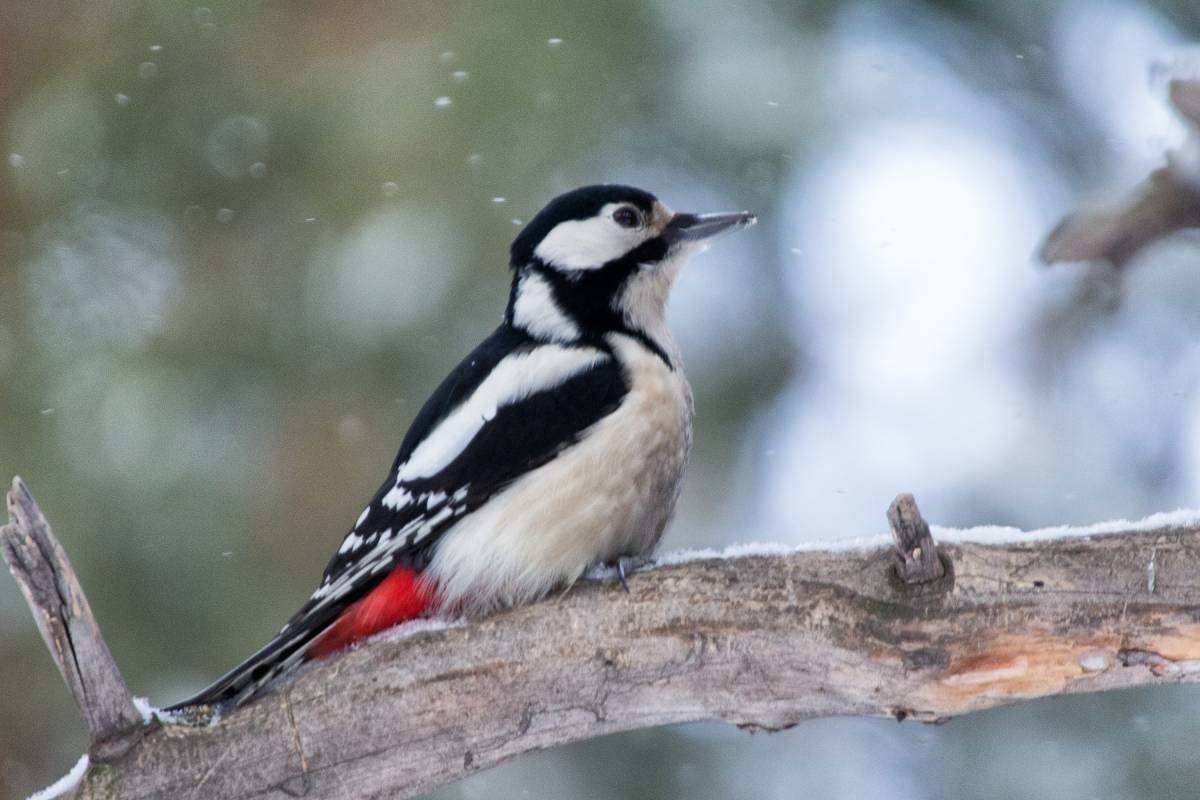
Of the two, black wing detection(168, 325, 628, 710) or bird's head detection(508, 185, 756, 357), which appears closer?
black wing detection(168, 325, 628, 710)

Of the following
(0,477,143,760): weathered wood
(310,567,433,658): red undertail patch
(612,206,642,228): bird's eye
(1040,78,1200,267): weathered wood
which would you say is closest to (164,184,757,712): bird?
(310,567,433,658): red undertail patch

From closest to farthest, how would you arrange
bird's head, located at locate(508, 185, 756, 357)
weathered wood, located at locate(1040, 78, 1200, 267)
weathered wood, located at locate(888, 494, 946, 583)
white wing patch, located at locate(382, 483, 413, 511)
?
weathered wood, located at locate(888, 494, 946, 583) < white wing patch, located at locate(382, 483, 413, 511) < weathered wood, located at locate(1040, 78, 1200, 267) < bird's head, located at locate(508, 185, 756, 357)

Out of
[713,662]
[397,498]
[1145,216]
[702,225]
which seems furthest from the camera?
[702,225]

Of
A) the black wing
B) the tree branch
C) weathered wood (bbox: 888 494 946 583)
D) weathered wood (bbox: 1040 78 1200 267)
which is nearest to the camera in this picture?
weathered wood (bbox: 888 494 946 583)

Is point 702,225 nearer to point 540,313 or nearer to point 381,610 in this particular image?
point 540,313

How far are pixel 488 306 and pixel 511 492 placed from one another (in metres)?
1.35

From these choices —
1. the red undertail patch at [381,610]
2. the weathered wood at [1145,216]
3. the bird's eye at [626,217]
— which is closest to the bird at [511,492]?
the red undertail patch at [381,610]

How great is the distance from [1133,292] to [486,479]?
2056 mm

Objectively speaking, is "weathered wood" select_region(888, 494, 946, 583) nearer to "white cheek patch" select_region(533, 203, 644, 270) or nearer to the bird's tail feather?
the bird's tail feather

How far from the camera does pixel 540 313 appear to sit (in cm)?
331

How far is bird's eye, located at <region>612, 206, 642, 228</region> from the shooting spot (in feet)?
11.0

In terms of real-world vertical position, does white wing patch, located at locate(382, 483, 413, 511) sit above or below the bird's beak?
below

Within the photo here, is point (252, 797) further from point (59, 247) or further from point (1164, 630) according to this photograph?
point (59, 247)

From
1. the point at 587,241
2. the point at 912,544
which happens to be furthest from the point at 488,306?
the point at 912,544
